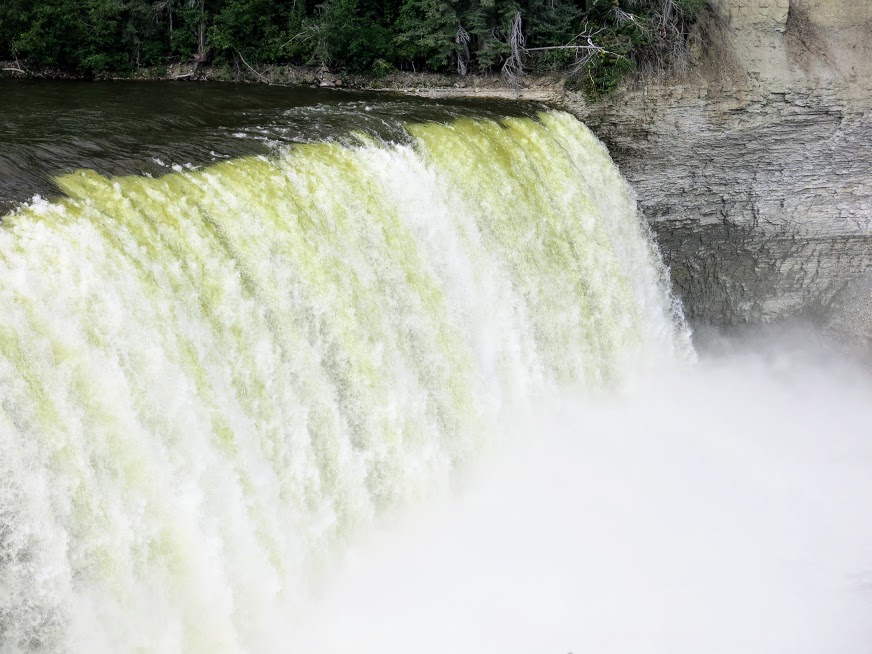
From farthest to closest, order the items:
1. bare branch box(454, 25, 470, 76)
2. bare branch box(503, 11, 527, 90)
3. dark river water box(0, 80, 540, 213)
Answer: bare branch box(454, 25, 470, 76)
bare branch box(503, 11, 527, 90)
dark river water box(0, 80, 540, 213)

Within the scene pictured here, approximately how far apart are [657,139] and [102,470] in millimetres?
9992

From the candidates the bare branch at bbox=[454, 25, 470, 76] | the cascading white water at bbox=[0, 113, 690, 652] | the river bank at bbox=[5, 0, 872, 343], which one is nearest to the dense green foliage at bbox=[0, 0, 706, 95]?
the bare branch at bbox=[454, 25, 470, 76]

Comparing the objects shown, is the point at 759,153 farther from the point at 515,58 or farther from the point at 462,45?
the point at 462,45

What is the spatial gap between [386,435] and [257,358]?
171 centimetres

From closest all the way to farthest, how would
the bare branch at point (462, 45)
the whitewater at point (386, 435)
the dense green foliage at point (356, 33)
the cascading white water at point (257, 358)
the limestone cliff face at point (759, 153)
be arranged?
the cascading white water at point (257, 358) < the whitewater at point (386, 435) < the limestone cliff face at point (759, 153) < the dense green foliage at point (356, 33) < the bare branch at point (462, 45)

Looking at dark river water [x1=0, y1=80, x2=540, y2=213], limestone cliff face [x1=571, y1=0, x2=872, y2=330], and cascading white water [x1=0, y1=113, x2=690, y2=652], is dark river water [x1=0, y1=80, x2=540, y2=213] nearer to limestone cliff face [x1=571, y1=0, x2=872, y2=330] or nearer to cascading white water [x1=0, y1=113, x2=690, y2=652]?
cascading white water [x1=0, y1=113, x2=690, y2=652]

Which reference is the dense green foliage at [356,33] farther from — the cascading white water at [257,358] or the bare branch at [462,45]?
the cascading white water at [257,358]

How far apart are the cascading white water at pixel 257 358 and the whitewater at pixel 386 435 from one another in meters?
0.02

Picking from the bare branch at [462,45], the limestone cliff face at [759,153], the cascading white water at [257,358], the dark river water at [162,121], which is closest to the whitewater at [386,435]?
the cascading white water at [257,358]

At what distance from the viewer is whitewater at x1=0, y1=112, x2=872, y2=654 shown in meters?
6.17

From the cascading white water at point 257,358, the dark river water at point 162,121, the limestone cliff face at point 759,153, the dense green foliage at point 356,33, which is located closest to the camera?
the cascading white water at point 257,358

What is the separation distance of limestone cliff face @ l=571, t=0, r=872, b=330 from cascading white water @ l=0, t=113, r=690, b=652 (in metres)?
2.44

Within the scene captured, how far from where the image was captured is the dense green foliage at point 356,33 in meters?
14.1

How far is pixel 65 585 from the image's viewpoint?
5742 millimetres
